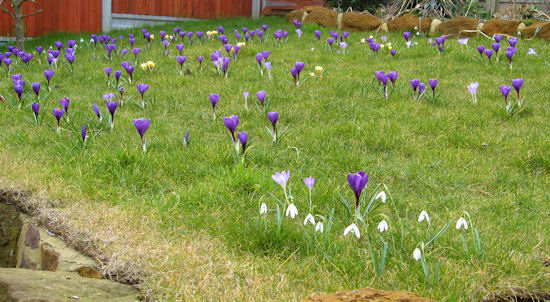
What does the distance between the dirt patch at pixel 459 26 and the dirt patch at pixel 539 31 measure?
2.62 ft

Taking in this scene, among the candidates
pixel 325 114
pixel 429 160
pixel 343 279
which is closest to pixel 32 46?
pixel 325 114

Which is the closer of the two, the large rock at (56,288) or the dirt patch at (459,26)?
the large rock at (56,288)

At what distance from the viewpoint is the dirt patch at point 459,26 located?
9.05 metres

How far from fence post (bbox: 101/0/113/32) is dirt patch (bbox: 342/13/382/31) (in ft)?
16.8

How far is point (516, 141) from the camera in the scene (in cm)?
432

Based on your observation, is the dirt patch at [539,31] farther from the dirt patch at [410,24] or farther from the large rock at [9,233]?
the large rock at [9,233]

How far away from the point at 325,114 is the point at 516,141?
1681 mm

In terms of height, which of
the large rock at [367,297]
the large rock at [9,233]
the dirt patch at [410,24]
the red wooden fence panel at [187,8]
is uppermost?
the dirt patch at [410,24]

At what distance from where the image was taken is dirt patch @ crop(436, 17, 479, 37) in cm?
905

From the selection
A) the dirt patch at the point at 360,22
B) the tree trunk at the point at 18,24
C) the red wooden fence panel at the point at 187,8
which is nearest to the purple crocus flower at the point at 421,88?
the dirt patch at the point at 360,22

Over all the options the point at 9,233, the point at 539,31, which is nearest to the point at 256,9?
the point at 539,31

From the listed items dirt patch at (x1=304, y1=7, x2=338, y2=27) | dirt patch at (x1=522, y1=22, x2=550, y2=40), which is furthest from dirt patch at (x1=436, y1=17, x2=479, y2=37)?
dirt patch at (x1=304, y1=7, x2=338, y2=27)

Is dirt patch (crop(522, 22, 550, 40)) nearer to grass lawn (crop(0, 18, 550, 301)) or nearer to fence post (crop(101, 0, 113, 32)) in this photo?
grass lawn (crop(0, 18, 550, 301))

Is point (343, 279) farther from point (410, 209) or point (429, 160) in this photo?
point (429, 160)
